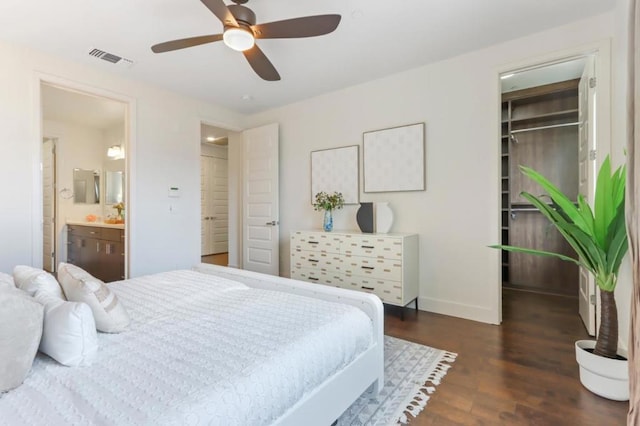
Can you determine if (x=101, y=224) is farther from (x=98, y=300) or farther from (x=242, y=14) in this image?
(x=242, y=14)

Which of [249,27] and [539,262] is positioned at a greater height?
[249,27]

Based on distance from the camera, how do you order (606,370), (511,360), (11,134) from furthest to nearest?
(11,134) < (511,360) < (606,370)

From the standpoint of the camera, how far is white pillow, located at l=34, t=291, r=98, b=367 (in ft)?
3.44

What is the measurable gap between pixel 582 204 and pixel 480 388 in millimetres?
1229

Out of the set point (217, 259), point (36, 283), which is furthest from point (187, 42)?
point (217, 259)

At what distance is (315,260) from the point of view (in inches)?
139

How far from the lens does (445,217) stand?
122 inches

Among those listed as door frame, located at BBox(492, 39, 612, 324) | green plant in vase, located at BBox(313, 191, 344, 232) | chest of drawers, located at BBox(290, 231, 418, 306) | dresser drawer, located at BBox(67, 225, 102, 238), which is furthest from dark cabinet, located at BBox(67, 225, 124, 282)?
door frame, located at BBox(492, 39, 612, 324)

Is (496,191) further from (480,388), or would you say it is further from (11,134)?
(11,134)

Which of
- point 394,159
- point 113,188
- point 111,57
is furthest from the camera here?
point 113,188

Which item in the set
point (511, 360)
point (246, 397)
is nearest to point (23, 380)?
point (246, 397)

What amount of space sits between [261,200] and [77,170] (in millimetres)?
3221

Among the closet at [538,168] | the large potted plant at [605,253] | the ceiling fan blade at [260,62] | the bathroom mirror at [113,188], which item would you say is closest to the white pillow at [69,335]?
the ceiling fan blade at [260,62]

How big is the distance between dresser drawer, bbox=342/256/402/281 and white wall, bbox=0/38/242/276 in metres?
2.17
